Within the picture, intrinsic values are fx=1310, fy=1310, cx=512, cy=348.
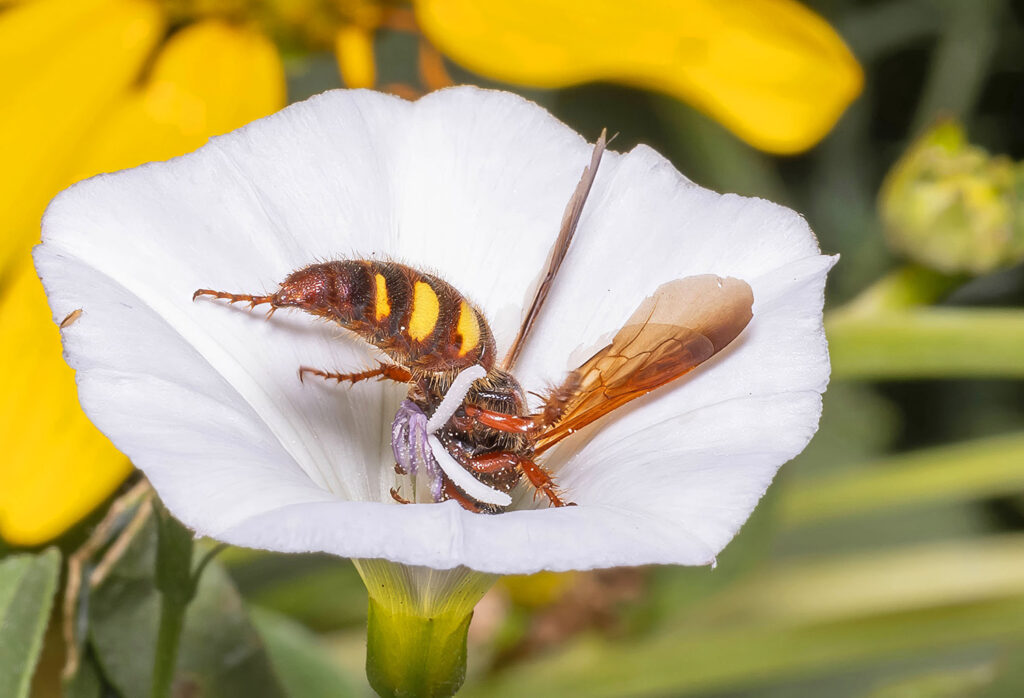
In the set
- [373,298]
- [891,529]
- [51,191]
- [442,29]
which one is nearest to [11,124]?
[51,191]

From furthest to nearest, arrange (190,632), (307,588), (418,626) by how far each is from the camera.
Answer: (307,588), (190,632), (418,626)

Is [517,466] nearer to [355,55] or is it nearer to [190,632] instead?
[190,632]

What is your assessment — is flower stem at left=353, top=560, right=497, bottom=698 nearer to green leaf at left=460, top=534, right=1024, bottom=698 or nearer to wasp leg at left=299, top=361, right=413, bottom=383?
wasp leg at left=299, top=361, right=413, bottom=383

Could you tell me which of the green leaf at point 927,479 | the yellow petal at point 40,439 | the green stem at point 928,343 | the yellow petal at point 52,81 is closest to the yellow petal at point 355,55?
the yellow petal at point 52,81

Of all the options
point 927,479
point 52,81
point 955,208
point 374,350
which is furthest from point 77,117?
point 927,479

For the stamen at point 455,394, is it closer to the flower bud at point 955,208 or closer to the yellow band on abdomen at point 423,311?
the yellow band on abdomen at point 423,311

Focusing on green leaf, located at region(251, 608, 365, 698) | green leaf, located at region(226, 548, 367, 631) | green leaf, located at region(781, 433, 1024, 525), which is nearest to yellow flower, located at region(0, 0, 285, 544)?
green leaf, located at region(251, 608, 365, 698)
